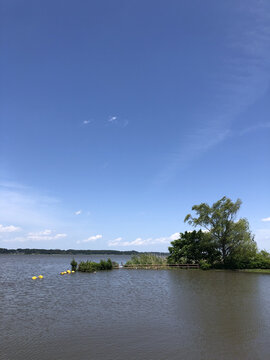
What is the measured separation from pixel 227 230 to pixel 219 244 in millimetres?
3577

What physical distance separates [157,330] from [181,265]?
143ft

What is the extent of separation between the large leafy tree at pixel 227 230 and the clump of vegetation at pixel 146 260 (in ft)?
34.5

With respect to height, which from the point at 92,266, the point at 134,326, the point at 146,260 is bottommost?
the point at 134,326

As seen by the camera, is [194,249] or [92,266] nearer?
[92,266]

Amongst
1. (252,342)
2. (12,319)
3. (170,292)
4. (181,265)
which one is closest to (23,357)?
(12,319)

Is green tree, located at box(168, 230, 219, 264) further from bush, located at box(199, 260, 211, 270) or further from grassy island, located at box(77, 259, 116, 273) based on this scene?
grassy island, located at box(77, 259, 116, 273)

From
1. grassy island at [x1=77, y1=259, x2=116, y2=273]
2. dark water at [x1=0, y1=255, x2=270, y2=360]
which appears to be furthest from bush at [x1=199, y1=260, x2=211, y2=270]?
dark water at [x1=0, y1=255, x2=270, y2=360]

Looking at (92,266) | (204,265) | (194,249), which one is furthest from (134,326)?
(194,249)

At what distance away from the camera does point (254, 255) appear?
176 ft

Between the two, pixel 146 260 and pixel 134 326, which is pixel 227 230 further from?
pixel 134 326

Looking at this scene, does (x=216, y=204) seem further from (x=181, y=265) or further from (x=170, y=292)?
(x=170, y=292)

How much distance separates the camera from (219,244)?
56.2 metres

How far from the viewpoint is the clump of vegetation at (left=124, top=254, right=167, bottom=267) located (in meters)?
58.3

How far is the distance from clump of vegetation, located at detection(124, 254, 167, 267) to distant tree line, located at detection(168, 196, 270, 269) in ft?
6.60
